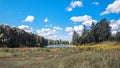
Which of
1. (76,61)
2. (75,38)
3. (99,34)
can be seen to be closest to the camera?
(76,61)

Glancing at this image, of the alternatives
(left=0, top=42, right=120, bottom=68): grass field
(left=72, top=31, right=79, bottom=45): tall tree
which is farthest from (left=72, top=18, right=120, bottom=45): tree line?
(left=0, top=42, right=120, bottom=68): grass field

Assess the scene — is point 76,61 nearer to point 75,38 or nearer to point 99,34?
point 99,34

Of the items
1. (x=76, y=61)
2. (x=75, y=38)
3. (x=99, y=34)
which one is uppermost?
(x=99, y=34)

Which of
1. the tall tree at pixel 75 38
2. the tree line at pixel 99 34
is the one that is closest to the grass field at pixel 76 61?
the tree line at pixel 99 34

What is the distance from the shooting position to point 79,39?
126 meters

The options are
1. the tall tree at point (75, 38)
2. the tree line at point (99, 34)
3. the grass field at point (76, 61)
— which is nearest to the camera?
the grass field at point (76, 61)

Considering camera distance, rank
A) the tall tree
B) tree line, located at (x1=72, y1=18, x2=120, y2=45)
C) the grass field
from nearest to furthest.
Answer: the grass field, tree line, located at (x1=72, y1=18, x2=120, y2=45), the tall tree

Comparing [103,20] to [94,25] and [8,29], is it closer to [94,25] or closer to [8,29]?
[94,25]

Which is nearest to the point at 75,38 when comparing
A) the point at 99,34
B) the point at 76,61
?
the point at 99,34

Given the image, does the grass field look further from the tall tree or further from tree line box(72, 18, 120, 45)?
the tall tree

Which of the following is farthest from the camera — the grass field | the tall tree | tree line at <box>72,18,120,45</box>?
the tall tree

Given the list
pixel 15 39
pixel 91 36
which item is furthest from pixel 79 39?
pixel 15 39

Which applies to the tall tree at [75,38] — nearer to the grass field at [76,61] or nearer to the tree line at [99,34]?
the tree line at [99,34]

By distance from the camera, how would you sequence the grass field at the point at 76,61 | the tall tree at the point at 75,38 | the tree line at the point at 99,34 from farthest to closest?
1. the tall tree at the point at 75,38
2. the tree line at the point at 99,34
3. the grass field at the point at 76,61
